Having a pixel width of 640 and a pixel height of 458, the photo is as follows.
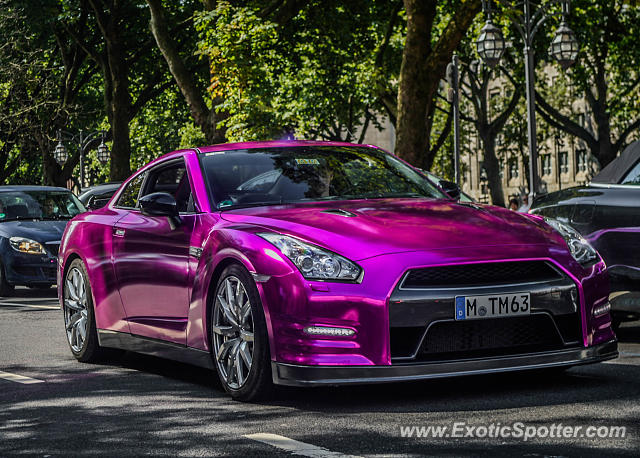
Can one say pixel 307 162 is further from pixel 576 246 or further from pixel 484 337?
pixel 484 337

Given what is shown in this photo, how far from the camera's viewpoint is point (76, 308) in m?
8.78

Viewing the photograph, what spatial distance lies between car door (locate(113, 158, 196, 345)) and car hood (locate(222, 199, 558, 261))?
0.48 metres

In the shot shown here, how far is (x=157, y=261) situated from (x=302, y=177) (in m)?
1.04

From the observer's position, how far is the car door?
699 cm

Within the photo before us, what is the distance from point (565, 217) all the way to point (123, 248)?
3.31m

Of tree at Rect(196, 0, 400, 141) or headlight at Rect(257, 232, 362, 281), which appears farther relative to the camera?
tree at Rect(196, 0, 400, 141)

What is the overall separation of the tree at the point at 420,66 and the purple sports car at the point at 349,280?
40.1 feet

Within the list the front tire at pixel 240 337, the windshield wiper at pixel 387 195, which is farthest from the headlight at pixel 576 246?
the front tire at pixel 240 337

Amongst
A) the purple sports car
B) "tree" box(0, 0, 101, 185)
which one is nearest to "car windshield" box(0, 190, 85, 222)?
the purple sports car

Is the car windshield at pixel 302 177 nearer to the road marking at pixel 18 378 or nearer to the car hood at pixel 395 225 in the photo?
the car hood at pixel 395 225

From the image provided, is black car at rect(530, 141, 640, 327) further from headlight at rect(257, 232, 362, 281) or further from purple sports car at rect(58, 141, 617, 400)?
headlight at rect(257, 232, 362, 281)

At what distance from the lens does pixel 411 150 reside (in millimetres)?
20016

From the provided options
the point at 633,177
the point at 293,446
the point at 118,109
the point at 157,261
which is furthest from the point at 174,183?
the point at 118,109

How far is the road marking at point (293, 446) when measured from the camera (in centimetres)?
471
